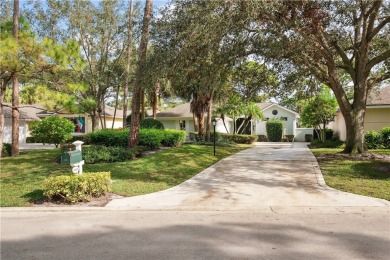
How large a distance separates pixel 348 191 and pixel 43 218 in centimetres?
711

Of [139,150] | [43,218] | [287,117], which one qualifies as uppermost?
[287,117]

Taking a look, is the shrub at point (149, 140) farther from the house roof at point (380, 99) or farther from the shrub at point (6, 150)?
the house roof at point (380, 99)

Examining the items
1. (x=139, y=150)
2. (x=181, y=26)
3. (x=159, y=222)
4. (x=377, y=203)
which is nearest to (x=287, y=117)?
(x=139, y=150)

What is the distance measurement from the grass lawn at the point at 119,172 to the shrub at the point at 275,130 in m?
18.6

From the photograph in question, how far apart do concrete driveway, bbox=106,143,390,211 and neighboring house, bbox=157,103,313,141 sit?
72.5ft

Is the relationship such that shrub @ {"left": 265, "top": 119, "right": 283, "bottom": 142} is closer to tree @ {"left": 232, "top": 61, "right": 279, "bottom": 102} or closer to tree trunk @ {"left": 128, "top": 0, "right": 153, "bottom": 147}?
tree @ {"left": 232, "top": 61, "right": 279, "bottom": 102}

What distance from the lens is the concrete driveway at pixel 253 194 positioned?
738 centimetres

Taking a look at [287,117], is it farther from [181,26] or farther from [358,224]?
[358,224]

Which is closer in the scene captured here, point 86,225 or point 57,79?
point 86,225

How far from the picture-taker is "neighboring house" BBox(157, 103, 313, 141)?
112 ft

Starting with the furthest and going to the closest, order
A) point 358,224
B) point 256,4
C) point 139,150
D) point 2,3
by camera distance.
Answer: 1. point 2,3
2. point 139,150
3. point 256,4
4. point 358,224

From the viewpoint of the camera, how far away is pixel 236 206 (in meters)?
7.37

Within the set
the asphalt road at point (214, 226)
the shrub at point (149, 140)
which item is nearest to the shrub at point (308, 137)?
the shrub at point (149, 140)

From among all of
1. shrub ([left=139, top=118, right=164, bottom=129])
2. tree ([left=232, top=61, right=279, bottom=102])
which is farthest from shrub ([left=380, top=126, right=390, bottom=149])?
shrub ([left=139, top=118, right=164, bottom=129])
